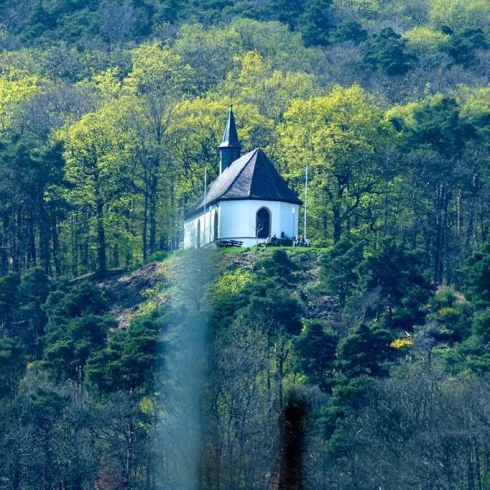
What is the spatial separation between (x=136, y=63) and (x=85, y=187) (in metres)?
32.6

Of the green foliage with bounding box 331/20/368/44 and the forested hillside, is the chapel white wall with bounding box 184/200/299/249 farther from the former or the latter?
the green foliage with bounding box 331/20/368/44

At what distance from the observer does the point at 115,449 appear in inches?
2053

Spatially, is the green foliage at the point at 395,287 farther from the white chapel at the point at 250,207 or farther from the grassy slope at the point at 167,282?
the white chapel at the point at 250,207

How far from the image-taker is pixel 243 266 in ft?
226

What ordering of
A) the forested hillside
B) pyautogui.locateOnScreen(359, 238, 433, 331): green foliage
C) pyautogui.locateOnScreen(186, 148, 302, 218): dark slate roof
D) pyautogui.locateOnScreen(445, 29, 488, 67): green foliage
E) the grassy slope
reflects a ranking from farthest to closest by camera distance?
pyautogui.locateOnScreen(445, 29, 488, 67): green foliage
pyautogui.locateOnScreen(186, 148, 302, 218): dark slate roof
the grassy slope
pyautogui.locateOnScreen(359, 238, 433, 331): green foliage
the forested hillside

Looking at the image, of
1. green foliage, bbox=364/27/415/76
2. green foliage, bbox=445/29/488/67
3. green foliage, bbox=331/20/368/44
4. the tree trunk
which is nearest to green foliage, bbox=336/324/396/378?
the tree trunk

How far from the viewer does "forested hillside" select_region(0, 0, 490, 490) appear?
169ft

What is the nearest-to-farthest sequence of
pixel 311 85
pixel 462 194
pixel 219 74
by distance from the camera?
pixel 462 194 < pixel 311 85 < pixel 219 74

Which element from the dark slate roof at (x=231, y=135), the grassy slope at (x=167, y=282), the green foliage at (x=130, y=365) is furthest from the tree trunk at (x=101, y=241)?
the green foliage at (x=130, y=365)

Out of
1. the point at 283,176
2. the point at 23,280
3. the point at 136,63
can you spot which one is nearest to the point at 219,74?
the point at 136,63

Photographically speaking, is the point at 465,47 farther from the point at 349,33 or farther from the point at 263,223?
the point at 263,223

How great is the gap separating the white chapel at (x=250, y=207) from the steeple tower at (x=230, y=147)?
3.73 m

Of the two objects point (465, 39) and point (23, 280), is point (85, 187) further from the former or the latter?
point (465, 39)

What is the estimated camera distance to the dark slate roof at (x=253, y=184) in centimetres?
7600
